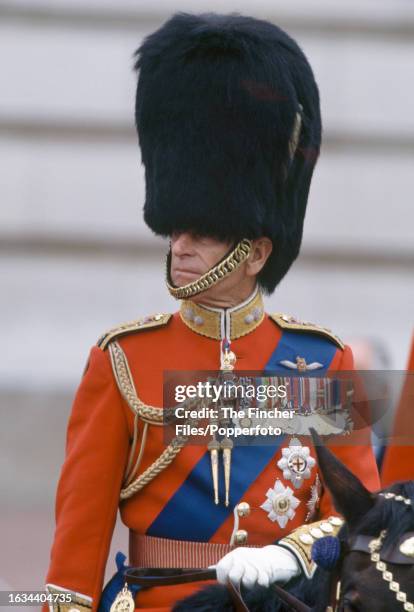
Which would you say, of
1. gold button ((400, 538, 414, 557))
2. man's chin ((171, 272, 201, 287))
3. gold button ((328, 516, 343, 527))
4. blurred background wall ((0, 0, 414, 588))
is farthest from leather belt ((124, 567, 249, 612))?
blurred background wall ((0, 0, 414, 588))

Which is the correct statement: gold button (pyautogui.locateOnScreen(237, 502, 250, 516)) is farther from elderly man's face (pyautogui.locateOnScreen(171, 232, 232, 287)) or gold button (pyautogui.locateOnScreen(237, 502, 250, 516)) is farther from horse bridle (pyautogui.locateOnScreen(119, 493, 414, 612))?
elderly man's face (pyautogui.locateOnScreen(171, 232, 232, 287))

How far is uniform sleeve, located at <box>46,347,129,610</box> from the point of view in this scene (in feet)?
11.5

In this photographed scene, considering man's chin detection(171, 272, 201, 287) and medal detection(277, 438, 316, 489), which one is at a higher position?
man's chin detection(171, 272, 201, 287)

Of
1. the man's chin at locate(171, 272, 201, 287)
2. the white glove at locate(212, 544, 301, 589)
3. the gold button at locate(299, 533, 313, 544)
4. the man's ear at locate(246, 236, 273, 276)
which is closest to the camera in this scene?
the white glove at locate(212, 544, 301, 589)

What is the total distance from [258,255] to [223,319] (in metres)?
0.17

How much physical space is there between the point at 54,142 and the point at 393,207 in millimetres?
1965

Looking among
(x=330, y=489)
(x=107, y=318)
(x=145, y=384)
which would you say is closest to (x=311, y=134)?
(x=145, y=384)

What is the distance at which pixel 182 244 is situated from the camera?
3.62m

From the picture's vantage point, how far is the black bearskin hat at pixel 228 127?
3693 mm

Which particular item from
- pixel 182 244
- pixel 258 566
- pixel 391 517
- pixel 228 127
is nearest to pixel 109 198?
pixel 228 127

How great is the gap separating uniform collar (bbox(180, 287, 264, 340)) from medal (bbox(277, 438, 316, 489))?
289 millimetres

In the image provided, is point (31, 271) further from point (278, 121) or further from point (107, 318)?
point (278, 121)

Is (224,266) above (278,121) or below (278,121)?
below

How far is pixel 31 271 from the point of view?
934cm
